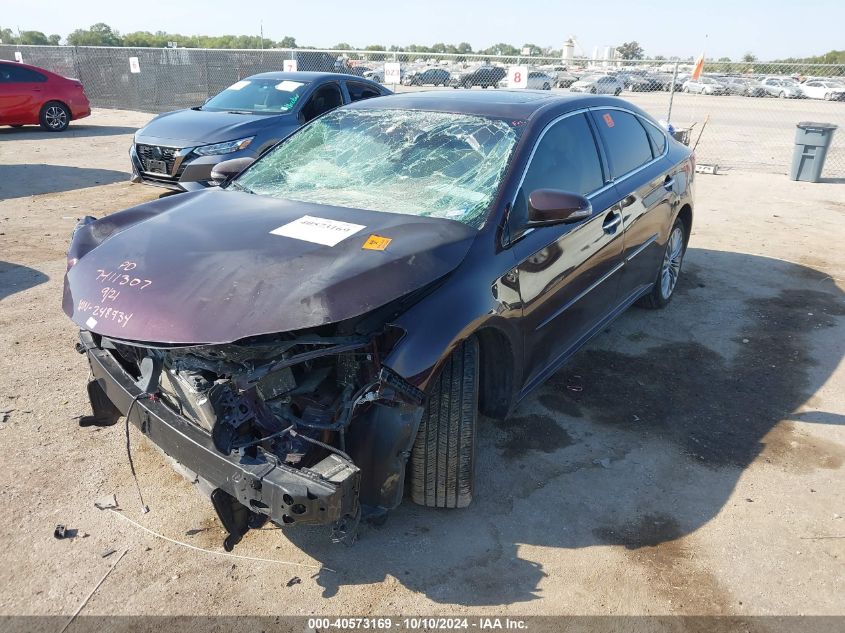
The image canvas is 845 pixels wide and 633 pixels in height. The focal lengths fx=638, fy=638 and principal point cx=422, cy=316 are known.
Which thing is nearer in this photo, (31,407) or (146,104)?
A: (31,407)

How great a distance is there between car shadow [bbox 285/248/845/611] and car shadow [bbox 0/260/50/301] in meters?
4.08

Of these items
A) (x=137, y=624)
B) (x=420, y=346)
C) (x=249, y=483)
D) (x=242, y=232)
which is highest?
(x=242, y=232)

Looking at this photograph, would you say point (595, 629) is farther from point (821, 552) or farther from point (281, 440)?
point (281, 440)

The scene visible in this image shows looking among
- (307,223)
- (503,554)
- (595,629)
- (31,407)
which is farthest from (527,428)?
(31,407)

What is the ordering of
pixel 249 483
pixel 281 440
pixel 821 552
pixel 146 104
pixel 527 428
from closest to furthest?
1. pixel 249 483
2. pixel 281 440
3. pixel 821 552
4. pixel 527 428
5. pixel 146 104

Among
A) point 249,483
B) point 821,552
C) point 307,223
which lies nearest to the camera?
point 249,483

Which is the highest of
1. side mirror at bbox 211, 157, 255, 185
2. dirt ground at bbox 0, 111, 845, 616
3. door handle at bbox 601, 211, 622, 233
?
side mirror at bbox 211, 157, 255, 185

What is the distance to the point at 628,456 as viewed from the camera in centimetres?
347

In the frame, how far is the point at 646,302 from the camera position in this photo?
544 centimetres

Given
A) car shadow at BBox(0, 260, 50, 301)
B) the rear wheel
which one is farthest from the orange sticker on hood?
the rear wheel

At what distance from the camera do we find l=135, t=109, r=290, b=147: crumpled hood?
26.2ft

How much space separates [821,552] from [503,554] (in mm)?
1413

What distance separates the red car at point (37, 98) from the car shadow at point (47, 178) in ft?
13.5

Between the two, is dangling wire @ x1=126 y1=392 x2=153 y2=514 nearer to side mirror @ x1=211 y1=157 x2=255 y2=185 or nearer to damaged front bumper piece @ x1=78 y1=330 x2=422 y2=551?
damaged front bumper piece @ x1=78 y1=330 x2=422 y2=551
